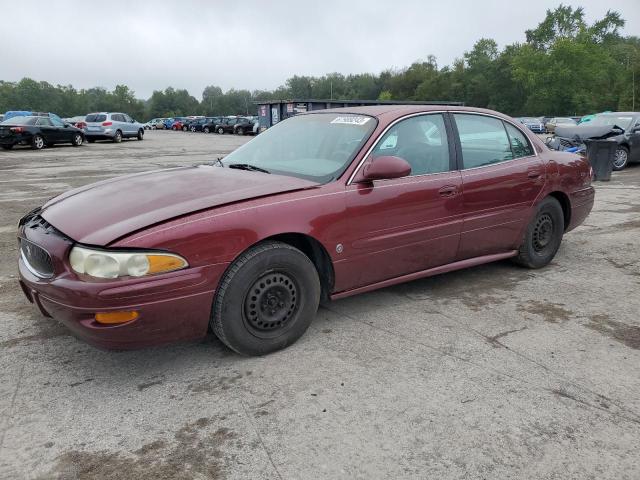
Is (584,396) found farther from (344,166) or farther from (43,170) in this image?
(43,170)

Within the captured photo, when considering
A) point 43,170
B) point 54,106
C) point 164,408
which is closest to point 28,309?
point 164,408

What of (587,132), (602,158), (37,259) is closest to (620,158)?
(587,132)

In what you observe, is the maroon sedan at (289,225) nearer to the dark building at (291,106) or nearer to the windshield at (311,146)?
the windshield at (311,146)

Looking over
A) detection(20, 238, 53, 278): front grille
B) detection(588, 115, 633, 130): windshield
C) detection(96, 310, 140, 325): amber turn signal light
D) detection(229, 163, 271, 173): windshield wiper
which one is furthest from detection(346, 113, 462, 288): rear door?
detection(588, 115, 633, 130): windshield

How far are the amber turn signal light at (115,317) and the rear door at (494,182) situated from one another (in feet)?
8.62

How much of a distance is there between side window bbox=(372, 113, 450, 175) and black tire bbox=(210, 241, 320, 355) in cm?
109

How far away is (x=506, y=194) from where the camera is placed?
178 inches

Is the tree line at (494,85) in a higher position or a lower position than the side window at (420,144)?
higher

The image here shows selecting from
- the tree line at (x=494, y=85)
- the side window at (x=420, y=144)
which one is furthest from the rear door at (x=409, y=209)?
the tree line at (x=494, y=85)

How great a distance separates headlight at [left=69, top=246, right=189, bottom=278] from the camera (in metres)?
2.73

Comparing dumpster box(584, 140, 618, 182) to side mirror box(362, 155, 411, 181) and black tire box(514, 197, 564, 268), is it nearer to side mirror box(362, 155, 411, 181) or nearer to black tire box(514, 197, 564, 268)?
black tire box(514, 197, 564, 268)

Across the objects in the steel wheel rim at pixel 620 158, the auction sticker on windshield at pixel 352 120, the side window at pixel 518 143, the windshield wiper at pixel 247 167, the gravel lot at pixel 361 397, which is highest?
the auction sticker on windshield at pixel 352 120

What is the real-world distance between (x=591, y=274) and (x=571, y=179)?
94 cm

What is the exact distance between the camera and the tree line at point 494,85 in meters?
70.3
